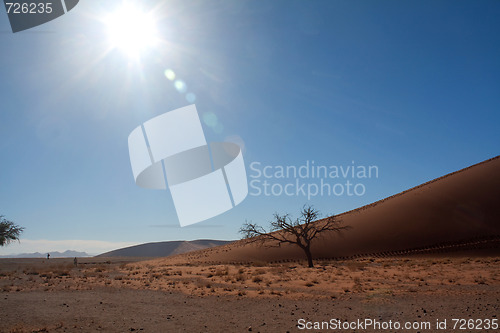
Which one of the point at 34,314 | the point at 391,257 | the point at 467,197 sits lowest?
the point at 391,257

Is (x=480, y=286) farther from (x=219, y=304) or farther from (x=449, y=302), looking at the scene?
(x=219, y=304)

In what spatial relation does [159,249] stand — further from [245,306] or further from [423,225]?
[245,306]

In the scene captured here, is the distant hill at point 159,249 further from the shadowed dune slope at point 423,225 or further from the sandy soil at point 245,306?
the sandy soil at point 245,306

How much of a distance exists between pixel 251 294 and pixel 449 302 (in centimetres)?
783

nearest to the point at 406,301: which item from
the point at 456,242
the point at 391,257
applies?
the point at 391,257

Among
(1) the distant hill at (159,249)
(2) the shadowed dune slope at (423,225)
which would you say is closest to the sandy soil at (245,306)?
(2) the shadowed dune slope at (423,225)

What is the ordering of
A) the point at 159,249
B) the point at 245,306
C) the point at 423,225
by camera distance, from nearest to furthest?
the point at 245,306 → the point at 423,225 → the point at 159,249

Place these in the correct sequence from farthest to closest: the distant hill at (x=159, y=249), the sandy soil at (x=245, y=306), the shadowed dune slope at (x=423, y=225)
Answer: the distant hill at (x=159, y=249) → the shadowed dune slope at (x=423, y=225) → the sandy soil at (x=245, y=306)

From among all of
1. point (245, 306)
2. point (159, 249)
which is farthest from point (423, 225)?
point (159, 249)

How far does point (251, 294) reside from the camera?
1421 centimetres

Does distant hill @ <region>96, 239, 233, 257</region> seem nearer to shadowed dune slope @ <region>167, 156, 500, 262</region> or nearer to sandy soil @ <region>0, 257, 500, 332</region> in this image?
shadowed dune slope @ <region>167, 156, 500, 262</region>

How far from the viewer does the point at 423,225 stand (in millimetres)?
37969

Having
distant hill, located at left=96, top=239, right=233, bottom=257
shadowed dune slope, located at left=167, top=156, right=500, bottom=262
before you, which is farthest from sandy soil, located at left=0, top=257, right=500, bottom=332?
distant hill, located at left=96, top=239, right=233, bottom=257

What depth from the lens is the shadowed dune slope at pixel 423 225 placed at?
34594mm
